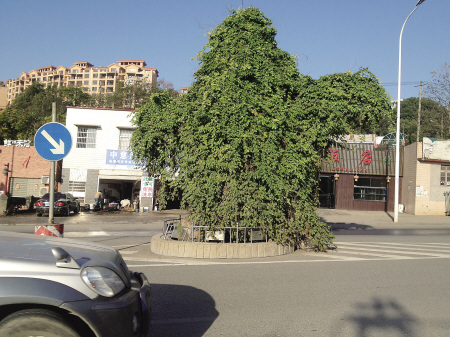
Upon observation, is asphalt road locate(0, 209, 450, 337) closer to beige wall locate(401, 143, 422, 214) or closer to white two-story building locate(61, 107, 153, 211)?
white two-story building locate(61, 107, 153, 211)

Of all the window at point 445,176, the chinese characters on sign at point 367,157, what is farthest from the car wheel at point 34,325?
the window at point 445,176

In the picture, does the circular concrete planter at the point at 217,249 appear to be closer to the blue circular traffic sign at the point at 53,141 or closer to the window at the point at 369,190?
the blue circular traffic sign at the point at 53,141

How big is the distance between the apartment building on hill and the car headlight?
141182 mm

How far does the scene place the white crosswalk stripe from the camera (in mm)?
10461

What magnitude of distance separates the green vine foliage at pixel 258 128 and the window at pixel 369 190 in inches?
846

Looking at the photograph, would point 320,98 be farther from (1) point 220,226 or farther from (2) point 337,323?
(2) point 337,323

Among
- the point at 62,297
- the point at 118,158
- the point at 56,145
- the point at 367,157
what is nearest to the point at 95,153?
the point at 118,158

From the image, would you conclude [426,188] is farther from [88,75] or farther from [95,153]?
[88,75]

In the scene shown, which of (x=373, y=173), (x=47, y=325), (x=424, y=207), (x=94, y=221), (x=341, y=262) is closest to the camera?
(x=47, y=325)

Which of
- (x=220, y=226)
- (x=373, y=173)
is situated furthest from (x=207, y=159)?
(x=373, y=173)

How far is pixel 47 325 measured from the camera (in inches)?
112

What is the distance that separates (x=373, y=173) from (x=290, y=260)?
23731 millimetres

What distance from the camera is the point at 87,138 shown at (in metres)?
28.8

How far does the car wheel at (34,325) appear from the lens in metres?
2.80
